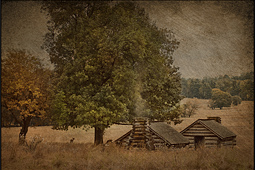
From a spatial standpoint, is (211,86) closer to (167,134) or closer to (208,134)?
(208,134)

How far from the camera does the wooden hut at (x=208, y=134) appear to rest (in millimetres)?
19578

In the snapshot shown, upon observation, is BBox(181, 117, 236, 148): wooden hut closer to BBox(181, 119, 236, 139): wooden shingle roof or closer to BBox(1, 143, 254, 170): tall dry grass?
BBox(181, 119, 236, 139): wooden shingle roof

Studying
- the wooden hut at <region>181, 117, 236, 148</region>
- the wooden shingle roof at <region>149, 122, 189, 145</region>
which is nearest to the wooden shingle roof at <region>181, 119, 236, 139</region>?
the wooden hut at <region>181, 117, 236, 148</region>

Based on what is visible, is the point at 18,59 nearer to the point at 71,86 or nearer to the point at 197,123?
the point at 71,86

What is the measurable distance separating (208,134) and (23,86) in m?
13.6

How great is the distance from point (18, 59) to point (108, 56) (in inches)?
238

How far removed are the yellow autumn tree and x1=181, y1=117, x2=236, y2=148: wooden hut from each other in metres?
11.0

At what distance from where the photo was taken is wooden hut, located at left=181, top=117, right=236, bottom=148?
1958 centimetres

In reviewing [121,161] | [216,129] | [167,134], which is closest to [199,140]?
[216,129]

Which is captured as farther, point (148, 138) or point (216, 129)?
point (216, 129)

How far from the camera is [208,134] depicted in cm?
1967

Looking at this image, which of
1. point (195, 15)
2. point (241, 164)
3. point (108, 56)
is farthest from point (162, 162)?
point (195, 15)

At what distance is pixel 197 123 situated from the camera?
20266 mm

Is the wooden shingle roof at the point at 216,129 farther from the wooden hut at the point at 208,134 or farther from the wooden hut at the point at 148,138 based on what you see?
the wooden hut at the point at 148,138
